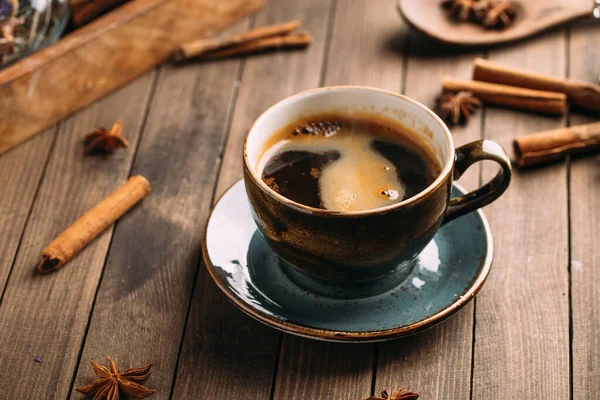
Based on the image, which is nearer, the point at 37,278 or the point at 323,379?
the point at 323,379

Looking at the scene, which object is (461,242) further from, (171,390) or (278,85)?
(278,85)

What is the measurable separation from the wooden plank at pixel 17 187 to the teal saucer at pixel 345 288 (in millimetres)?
368

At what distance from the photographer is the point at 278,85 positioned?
5.39 ft

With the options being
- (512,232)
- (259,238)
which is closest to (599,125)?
(512,232)

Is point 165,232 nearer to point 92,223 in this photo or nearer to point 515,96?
point 92,223

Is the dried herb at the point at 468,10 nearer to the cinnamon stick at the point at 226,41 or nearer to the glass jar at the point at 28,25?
the cinnamon stick at the point at 226,41

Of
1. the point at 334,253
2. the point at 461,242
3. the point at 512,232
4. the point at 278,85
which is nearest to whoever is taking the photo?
the point at 334,253

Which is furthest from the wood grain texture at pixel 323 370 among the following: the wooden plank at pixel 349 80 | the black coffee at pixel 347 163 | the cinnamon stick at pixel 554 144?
the cinnamon stick at pixel 554 144

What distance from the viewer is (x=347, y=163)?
3.75ft

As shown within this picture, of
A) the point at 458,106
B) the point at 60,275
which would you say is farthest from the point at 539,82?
the point at 60,275

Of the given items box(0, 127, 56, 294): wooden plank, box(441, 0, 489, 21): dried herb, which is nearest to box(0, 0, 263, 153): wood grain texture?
box(0, 127, 56, 294): wooden plank

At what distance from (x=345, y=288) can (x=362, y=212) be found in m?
0.19

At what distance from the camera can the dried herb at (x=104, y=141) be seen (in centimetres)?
147

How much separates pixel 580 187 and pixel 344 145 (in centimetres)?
50
